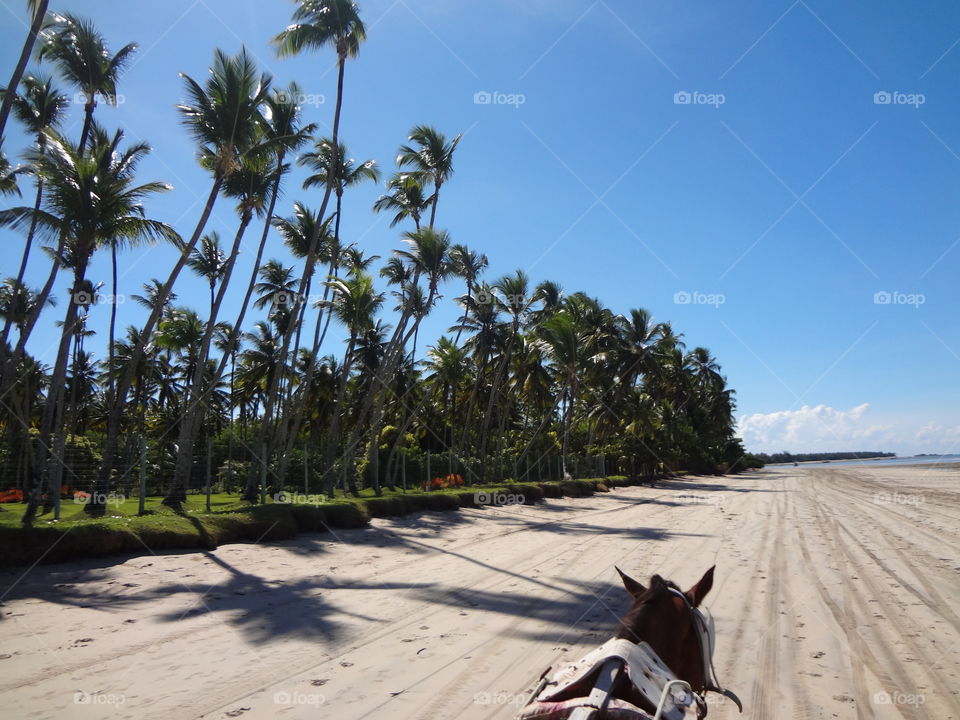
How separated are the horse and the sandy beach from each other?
2.09 metres

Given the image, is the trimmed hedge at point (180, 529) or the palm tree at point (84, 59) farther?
the palm tree at point (84, 59)

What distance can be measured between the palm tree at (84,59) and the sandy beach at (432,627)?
13.7m

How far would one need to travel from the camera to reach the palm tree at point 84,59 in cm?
1599

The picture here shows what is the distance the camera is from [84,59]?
16.6 m

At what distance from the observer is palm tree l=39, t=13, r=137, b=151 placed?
16.0 meters

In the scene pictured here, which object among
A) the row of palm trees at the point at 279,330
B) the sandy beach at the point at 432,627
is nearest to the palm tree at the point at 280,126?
the row of palm trees at the point at 279,330

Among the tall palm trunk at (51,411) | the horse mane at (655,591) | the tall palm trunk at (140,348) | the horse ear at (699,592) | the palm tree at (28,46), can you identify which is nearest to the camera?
the horse mane at (655,591)

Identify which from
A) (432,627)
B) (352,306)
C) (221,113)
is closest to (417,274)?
(352,306)

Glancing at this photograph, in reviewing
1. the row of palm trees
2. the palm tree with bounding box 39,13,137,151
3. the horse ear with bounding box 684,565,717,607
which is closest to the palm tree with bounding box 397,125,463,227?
the row of palm trees

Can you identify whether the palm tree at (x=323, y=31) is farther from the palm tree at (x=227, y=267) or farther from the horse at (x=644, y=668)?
the horse at (x=644, y=668)

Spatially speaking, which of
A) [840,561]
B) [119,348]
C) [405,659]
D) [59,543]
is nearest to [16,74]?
[59,543]

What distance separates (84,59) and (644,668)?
20.3 metres

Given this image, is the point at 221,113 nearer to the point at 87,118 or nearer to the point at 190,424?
the point at 87,118

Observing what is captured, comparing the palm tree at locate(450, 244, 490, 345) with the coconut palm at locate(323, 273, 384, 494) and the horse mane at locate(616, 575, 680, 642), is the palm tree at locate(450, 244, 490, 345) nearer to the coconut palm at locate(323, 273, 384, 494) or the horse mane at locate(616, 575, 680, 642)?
the coconut palm at locate(323, 273, 384, 494)
